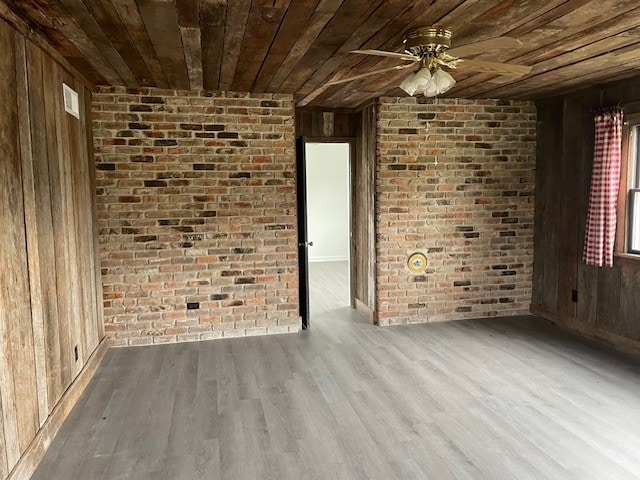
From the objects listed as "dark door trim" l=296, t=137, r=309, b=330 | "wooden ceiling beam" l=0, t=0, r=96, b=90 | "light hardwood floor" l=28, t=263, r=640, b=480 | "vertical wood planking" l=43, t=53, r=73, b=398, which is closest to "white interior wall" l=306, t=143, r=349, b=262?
"dark door trim" l=296, t=137, r=309, b=330

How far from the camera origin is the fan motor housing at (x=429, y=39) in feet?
8.64

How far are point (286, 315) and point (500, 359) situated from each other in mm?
2089

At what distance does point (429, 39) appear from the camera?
2.66 meters

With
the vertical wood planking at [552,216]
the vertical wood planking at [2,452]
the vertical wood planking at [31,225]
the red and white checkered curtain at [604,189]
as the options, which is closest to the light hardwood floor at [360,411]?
the vertical wood planking at [2,452]

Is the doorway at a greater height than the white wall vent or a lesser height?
lesser

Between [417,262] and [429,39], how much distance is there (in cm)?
275

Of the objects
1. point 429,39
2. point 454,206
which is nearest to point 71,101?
point 429,39

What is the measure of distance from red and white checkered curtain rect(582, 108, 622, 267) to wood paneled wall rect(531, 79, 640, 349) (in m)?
0.16

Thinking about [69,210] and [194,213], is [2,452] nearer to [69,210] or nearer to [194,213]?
[69,210]

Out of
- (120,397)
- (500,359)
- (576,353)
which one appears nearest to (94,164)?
(120,397)

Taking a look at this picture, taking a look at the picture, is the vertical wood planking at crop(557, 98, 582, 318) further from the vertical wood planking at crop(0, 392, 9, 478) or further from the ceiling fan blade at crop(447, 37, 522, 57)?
the vertical wood planking at crop(0, 392, 9, 478)

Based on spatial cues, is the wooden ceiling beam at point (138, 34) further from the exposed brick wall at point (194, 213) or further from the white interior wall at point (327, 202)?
the white interior wall at point (327, 202)

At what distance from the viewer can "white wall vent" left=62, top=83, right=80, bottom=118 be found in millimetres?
3311

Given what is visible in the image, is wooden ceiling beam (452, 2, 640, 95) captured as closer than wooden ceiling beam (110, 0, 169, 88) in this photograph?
No
